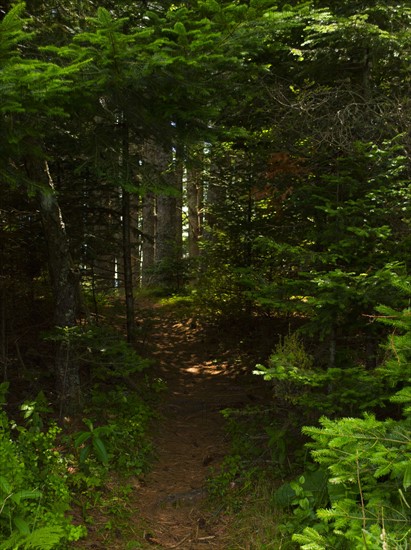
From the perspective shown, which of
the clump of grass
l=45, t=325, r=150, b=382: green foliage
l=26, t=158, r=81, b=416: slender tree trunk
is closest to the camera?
the clump of grass

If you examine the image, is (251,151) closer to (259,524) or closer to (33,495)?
(259,524)

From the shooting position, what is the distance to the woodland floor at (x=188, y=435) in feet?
16.8

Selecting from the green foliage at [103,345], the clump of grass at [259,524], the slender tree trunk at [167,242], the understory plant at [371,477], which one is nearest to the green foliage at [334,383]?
the understory plant at [371,477]

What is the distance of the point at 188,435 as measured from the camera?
7398 millimetres

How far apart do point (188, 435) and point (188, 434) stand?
3cm

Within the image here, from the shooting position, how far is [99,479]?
17.6 ft

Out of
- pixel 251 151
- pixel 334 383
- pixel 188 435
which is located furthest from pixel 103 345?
pixel 251 151

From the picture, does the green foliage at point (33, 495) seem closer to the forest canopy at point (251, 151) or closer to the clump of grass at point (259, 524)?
the forest canopy at point (251, 151)

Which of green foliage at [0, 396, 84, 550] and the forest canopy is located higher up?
the forest canopy

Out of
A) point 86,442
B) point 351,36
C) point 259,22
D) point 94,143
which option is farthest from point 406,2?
point 86,442

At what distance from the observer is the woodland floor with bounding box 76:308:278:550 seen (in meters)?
5.11

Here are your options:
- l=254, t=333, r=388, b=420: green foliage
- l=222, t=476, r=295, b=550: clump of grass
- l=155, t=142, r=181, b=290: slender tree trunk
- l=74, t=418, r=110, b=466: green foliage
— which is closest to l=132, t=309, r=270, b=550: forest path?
l=222, t=476, r=295, b=550: clump of grass

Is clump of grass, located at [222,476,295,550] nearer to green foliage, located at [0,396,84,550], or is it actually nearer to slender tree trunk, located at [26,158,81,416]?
green foliage, located at [0,396,84,550]

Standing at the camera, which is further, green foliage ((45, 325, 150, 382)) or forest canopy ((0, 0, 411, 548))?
green foliage ((45, 325, 150, 382))
